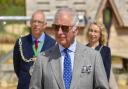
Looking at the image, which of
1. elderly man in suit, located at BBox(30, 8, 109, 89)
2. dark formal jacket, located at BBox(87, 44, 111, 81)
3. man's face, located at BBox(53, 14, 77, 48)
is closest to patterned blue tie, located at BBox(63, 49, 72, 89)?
elderly man in suit, located at BBox(30, 8, 109, 89)

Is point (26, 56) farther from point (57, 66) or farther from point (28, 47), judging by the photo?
point (57, 66)

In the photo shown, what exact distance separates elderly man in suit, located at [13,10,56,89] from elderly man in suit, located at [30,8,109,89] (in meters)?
1.59

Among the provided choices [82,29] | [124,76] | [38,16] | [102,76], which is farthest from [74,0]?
[102,76]

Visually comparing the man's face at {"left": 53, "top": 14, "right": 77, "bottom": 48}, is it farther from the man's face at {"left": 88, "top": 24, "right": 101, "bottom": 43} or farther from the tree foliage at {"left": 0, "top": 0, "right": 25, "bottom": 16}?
the tree foliage at {"left": 0, "top": 0, "right": 25, "bottom": 16}

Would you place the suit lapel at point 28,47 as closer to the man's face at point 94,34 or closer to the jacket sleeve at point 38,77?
the man's face at point 94,34

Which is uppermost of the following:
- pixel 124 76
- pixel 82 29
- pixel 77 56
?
pixel 77 56

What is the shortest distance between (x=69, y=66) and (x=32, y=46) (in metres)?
1.77

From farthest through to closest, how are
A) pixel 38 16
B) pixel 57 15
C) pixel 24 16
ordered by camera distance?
pixel 24 16
pixel 38 16
pixel 57 15

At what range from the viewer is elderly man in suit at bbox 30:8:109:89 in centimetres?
435

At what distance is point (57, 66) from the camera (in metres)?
4.38

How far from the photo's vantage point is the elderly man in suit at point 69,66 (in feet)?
14.3

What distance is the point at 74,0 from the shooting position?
483 inches

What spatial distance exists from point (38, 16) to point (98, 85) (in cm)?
182

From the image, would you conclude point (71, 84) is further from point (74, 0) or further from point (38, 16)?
point (74, 0)
